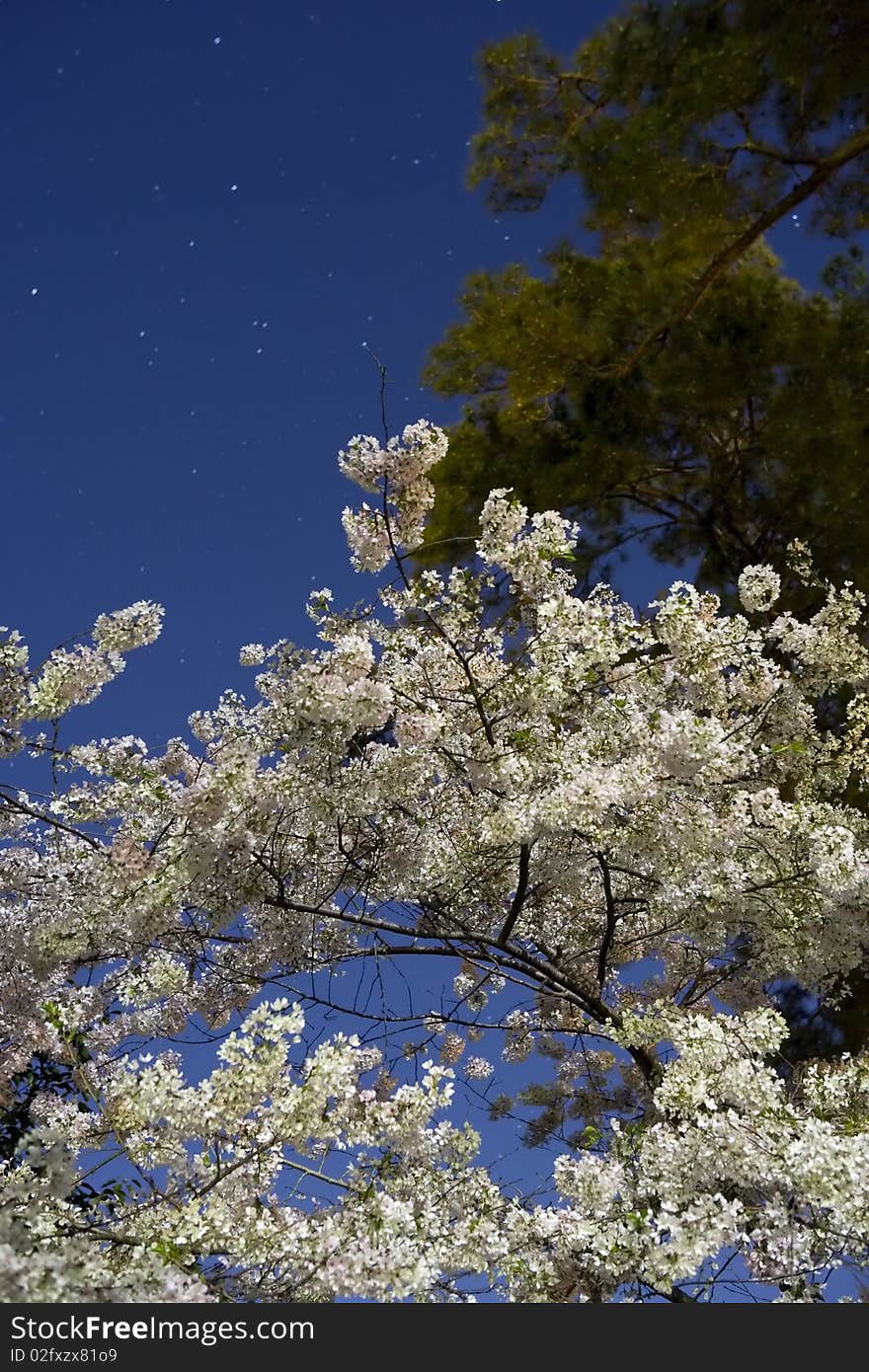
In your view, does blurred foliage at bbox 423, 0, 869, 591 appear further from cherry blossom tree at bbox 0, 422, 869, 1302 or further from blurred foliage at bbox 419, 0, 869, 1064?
cherry blossom tree at bbox 0, 422, 869, 1302

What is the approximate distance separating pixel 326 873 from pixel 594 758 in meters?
1.46

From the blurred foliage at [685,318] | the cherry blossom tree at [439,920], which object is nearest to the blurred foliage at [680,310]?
the blurred foliage at [685,318]

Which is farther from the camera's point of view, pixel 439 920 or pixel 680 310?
pixel 680 310

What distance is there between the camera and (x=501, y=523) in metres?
3.66

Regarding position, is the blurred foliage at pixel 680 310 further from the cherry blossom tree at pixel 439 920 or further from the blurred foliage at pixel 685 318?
the cherry blossom tree at pixel 439 920

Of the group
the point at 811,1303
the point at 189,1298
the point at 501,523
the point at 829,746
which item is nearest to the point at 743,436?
the point at 829,746

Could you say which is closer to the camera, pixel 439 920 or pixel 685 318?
pixel 439 920

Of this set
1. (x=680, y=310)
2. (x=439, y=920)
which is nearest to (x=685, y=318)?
(x=680, y=310)

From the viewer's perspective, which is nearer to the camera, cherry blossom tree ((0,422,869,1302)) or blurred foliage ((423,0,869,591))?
cherry blossom tree ((0,422,869,1302))

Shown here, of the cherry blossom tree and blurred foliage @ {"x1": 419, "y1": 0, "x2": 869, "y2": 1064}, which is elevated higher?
blurred foliage @ {"x1": 419, "y1": 0, "x2": 869, "y2": 1064}

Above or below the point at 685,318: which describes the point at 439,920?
below

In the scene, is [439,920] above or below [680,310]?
below

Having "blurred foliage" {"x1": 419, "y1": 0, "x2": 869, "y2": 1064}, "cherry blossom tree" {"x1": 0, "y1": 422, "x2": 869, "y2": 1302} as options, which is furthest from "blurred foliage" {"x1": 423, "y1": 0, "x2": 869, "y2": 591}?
"cherry blossom tree" {"x1": 0, "y1": 422, "x2": 869, "y2": 1302}

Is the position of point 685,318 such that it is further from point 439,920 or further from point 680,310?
point 439,920
